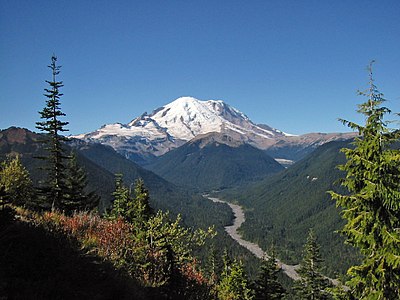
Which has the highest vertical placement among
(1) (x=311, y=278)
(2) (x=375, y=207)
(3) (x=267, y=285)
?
(2) (x=375, y=207)

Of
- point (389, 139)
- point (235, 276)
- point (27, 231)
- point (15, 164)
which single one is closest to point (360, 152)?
point (389, 139)

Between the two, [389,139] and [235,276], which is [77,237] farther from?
[235,276]

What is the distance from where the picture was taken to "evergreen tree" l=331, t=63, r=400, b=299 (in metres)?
12.9

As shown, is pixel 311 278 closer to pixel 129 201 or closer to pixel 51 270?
pixel 129 201

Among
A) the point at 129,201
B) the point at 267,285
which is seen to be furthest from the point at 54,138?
the point at 267,285

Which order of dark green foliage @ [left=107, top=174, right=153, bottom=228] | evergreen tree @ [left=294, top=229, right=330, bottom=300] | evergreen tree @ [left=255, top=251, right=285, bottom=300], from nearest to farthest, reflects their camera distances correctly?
dark green foliage @ [left=107, top=174, right=153, bottom=228] → evergreen tree @ [left=255, top=251, right=285, bottom=300] → evergreen tree @ [left=294, top=229, right=330, bottom=300]

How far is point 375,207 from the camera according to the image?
13.6 m

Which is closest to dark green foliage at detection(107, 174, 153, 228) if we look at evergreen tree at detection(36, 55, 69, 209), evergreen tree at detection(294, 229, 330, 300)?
evergreen tree at detection(36, 55, 69, 209)

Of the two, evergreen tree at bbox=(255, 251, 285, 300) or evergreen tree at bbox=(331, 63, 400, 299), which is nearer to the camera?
evergreen tree at bbox=(331, 63, 400, 299)

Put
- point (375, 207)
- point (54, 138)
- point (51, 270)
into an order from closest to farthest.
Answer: point (51, 270)
point (375, 207)
point (54, 138)

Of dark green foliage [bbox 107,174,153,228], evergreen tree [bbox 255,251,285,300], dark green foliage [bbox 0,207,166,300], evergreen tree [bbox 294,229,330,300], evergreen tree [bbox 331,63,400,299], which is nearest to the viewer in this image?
dark green foliage [bbox 0,207,166,300]

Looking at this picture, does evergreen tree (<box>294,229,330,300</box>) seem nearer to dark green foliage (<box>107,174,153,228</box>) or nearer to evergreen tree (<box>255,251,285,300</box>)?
evergreen tree (<box>255,251,285,300</box>)

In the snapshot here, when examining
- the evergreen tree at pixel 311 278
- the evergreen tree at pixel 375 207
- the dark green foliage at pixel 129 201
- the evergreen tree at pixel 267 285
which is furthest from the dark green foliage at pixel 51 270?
the evergreen tree at pixel 311 278

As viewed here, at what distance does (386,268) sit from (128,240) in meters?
10.4
